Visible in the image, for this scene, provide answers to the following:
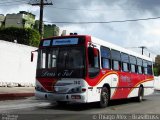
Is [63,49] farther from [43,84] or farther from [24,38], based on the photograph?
[24,38]

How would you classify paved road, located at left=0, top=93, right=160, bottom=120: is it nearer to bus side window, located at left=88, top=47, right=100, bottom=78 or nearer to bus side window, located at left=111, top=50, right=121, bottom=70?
bus side window, located at left=88, top=47, right=100, bottom=78

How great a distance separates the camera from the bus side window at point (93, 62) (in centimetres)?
1557

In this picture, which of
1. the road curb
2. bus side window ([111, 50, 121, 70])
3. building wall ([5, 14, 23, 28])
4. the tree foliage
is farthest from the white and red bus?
building wall ([5, 14, 23, 28])

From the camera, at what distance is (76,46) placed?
15.7m

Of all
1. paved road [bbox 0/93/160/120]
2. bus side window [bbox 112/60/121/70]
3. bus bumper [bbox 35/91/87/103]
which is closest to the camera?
paved road [bbox 0/93/160/120]

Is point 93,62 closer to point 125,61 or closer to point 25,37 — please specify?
point 125,61

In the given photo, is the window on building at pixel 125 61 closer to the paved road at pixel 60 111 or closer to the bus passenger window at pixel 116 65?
the bus passenger window at pixel 116 65

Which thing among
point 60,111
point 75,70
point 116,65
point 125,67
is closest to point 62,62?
point 75,70

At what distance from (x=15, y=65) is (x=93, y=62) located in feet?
53.8

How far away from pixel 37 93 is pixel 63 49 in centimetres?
209

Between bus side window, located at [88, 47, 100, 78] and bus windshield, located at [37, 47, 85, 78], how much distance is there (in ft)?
1.18

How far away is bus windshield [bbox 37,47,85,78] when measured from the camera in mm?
15344

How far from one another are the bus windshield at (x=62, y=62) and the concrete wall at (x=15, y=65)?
13710 mm

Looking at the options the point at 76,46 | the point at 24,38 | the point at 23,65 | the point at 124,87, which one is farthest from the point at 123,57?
the point at 24,38
